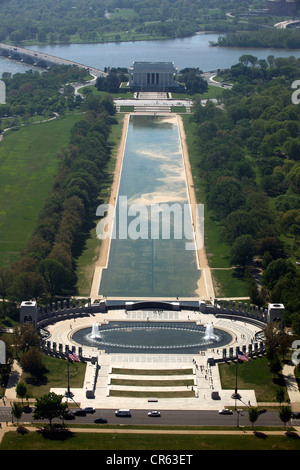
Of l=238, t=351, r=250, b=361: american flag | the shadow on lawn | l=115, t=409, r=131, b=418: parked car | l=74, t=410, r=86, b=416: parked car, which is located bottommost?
the shadow on lawn

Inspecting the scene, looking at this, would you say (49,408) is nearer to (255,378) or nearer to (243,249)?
(255,378)

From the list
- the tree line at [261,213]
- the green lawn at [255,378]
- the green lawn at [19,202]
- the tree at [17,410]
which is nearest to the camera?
the tree at [17,410]

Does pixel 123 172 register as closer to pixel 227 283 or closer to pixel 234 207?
pixel 234 207

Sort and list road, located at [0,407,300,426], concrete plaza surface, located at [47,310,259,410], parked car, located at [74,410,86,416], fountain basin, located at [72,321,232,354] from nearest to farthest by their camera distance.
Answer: road, located at [0,407,300,426] < parked car, located at [74,410,86,416] < concrete plaza surface, located at [47,310,259,410] < fountain basin, located at [72,321,232,354]

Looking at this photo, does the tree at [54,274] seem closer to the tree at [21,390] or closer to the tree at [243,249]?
the tree at [243,249]

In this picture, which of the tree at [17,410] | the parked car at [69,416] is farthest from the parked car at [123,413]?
the tree at [17,410]

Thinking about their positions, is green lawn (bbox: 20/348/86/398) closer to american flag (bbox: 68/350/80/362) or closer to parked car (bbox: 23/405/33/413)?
american flag (bbox: 68/350/80/362)

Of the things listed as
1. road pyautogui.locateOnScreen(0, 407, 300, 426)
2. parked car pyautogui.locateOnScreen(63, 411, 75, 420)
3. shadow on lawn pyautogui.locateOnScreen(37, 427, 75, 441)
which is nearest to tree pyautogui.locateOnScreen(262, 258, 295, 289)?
road pyautogui.locateOnScreen(0, 407, 300, 426)
